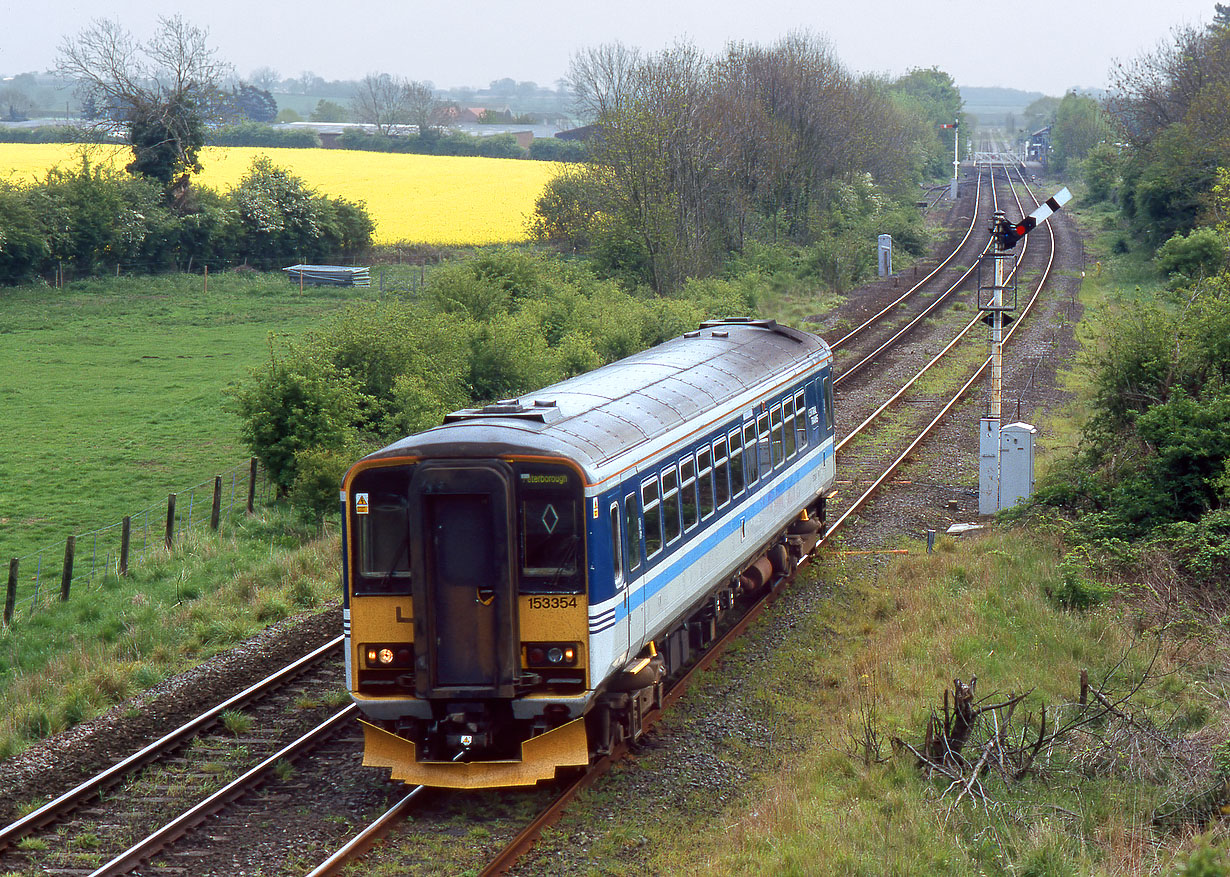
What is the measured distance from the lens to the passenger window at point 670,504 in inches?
459

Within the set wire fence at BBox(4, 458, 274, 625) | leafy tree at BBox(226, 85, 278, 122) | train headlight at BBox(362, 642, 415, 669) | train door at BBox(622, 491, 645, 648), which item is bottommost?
wire fence at BBox(4, 458, 274, 625)

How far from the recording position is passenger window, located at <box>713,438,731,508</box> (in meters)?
13.1

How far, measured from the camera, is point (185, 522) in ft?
69.3

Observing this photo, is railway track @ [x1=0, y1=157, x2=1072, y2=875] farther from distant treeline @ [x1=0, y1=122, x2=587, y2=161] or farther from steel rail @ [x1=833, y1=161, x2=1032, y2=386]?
distant treeline @ [x1=0, y1=122, x2=587, y2=161]

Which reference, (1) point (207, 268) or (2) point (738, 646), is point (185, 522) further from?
(1) point (207, 268)

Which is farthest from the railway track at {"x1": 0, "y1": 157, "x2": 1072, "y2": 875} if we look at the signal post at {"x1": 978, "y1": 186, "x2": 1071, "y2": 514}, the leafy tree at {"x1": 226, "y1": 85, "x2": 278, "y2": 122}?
the leafy tree at {"x1": 226, "y1": 85, "x2": 278, "y2": 122}

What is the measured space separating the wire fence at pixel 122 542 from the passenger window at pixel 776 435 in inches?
358

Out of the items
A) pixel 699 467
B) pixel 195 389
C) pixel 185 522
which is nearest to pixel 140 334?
pixel 195 389

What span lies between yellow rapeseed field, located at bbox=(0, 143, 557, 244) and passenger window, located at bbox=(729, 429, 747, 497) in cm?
4568

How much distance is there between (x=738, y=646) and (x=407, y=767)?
5.16m

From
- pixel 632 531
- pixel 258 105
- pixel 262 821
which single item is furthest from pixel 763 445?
pixel 258 105

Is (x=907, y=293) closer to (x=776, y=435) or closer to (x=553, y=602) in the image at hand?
(x=776, y=435)

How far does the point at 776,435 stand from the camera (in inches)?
607

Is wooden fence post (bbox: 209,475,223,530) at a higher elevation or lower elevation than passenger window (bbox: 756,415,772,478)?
lower
